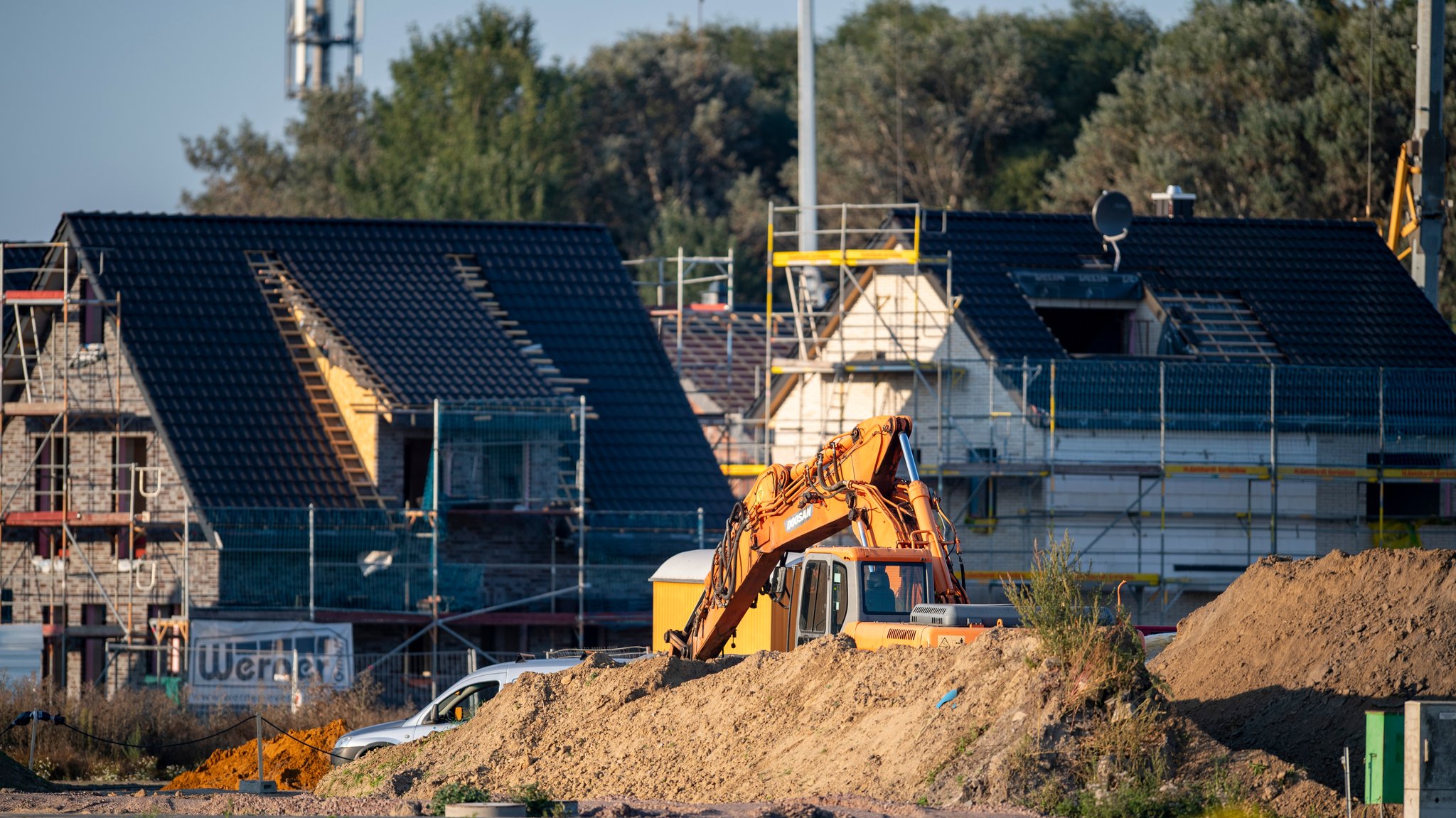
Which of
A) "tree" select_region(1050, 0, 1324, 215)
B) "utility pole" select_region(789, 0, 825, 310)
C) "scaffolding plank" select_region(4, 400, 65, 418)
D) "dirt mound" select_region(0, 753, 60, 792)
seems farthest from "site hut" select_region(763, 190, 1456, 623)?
"tree" select_region(1050, 0, 1324, 215)

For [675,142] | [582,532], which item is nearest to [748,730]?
[582,532]

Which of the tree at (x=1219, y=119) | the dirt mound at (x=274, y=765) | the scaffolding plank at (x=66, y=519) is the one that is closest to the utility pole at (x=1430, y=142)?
the tree at (x=1219, y=119)

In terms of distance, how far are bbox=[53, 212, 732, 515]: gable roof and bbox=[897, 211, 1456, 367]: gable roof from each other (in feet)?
18.0

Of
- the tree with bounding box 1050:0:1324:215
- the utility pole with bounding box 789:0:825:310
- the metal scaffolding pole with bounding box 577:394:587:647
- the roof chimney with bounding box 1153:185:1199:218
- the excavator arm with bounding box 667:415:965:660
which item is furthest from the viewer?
the tree with bounding box 1050:0:1324:215

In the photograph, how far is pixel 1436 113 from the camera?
3928 cm

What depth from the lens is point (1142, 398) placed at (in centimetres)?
3400

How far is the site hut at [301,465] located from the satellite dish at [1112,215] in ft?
26.3

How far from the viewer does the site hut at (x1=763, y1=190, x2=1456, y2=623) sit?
3397 cm

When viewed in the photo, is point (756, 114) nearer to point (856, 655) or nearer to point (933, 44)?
point (933, 44)

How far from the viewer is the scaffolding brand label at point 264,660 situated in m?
29.4

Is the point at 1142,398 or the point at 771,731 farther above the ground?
the point at 1142,398

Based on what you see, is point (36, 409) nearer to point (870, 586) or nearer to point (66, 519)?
point (66, 519)

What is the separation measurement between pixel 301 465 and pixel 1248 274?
679 inches

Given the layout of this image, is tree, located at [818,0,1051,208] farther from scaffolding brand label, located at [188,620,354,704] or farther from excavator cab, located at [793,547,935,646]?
excavator cab, located at [793,547,935,646]
